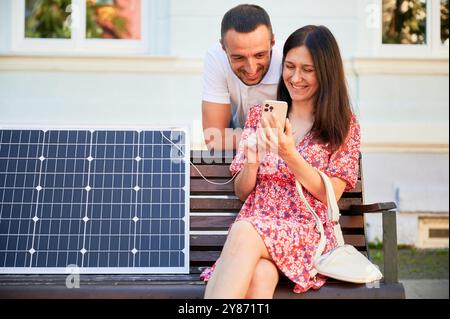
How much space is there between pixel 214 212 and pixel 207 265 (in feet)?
1.07

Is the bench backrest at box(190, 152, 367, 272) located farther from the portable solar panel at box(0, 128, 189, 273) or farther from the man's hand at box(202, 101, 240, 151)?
the portable solar panel at box(0, 128, 189, 273)

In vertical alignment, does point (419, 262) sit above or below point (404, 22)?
below

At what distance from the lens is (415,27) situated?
22.9ft

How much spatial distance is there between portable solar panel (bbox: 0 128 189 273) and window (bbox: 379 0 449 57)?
11.6ft

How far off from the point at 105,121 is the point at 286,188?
132 inches

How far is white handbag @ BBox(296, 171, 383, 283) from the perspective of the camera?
326 centimetres

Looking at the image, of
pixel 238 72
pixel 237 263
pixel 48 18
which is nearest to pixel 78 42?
pixel 48 18

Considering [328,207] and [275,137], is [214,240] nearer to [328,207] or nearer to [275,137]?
[328,207]

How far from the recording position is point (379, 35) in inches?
268

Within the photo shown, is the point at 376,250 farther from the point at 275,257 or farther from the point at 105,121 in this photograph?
the point at 275,257

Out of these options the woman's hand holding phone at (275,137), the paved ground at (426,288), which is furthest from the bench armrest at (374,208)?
the paved ground at (426,288)

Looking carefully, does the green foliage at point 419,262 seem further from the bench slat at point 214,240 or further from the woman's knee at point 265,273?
the woman's knee at point 265,273

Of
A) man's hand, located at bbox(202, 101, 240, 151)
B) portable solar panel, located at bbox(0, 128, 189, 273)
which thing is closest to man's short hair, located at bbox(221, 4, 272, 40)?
man's hand, located at bbox(202, 101, 240, 151)
